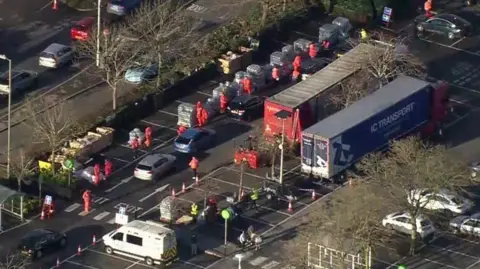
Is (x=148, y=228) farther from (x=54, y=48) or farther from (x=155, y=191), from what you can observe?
(x=54, y=48)

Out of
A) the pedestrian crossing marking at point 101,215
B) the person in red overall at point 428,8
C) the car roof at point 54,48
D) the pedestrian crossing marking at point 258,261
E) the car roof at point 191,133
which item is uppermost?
the car roof at point 191,133

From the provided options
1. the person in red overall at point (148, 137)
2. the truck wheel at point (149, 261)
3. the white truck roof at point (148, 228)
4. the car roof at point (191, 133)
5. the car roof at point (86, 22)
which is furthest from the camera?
the car roof at point (86, 22)

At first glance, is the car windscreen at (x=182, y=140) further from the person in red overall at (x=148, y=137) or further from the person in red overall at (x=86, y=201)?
the person in red overall at (x=86, y=201)

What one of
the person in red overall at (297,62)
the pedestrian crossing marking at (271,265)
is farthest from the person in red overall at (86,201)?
the person in red overall at (297,62)

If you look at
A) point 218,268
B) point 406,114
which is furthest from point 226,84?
point 218,268

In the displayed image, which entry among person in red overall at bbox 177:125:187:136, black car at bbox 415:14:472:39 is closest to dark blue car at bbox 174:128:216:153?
person in red overall at bbox 177:125:187:136

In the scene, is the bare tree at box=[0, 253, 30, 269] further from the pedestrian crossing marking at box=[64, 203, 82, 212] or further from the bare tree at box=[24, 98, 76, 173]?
the bare tree at box=[24, 98, 76, 173]
